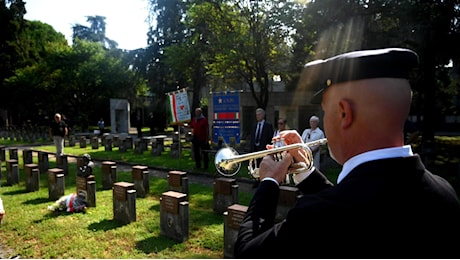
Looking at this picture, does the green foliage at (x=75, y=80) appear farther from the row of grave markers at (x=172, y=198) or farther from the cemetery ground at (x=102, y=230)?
the row of grave markers at (x=172, y=198)

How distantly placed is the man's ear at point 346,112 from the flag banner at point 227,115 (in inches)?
413

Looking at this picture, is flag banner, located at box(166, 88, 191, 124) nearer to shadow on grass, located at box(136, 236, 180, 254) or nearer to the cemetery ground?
the cemetery ground

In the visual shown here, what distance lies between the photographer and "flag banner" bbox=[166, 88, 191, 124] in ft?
41.5

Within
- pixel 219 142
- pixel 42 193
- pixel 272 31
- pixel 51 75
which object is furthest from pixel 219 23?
pixel 51 75

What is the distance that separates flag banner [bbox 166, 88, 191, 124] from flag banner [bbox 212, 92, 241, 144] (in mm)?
1141

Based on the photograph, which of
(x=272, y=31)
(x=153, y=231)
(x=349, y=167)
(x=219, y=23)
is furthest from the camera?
(x=219, y=23)

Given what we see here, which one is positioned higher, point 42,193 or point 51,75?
point 51,75

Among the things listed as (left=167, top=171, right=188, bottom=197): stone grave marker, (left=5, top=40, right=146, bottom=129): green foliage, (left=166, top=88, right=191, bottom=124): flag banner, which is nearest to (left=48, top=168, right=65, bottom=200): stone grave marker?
(left=167, top=171, right=188, bottom=197): stone grave marker

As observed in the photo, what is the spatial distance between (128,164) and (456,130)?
31607 mm

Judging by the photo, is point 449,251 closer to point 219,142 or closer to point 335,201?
point 335,201

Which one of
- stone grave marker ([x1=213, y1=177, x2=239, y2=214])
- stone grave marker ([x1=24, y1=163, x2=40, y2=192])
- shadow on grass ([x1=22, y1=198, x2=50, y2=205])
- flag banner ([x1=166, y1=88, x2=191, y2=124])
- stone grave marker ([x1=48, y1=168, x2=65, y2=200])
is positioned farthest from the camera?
flag banner ([x1=166, y1=88, x2=191, y2=124])

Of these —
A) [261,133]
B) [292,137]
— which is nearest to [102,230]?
[261,133]

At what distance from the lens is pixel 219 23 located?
Result: 17734mm

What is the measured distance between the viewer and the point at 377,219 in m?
1.23
